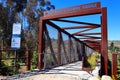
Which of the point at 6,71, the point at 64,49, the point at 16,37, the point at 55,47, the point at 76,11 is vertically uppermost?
the point at 76,11

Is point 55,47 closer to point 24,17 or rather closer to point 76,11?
point 76,11

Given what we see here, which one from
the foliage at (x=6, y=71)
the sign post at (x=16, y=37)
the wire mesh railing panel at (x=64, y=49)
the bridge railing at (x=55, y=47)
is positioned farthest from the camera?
the wire mesh railing panel at (x=64, y=49)

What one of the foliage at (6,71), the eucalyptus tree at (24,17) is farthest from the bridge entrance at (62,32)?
the eucalyptus tree at (24,17)

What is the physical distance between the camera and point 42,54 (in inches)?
442

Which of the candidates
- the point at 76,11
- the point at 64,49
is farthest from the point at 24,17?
the point at 76,11

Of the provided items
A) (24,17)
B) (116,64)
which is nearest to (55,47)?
(116,64)

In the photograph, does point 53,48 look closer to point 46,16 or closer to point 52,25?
point 52,25

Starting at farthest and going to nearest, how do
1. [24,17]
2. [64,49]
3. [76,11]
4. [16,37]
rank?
[24,17] → [64,49] → [76,11] → [16,37]

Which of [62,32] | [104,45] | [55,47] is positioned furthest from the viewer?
[62,32]

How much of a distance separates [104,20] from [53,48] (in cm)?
470

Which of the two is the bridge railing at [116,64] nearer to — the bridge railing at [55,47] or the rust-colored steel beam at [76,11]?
the rust-colored steel beam at [76,11]

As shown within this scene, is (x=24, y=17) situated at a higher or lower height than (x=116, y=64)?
higher

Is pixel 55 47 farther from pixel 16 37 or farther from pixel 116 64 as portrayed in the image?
pixel 116 64

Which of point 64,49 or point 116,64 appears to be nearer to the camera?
point 116,64
